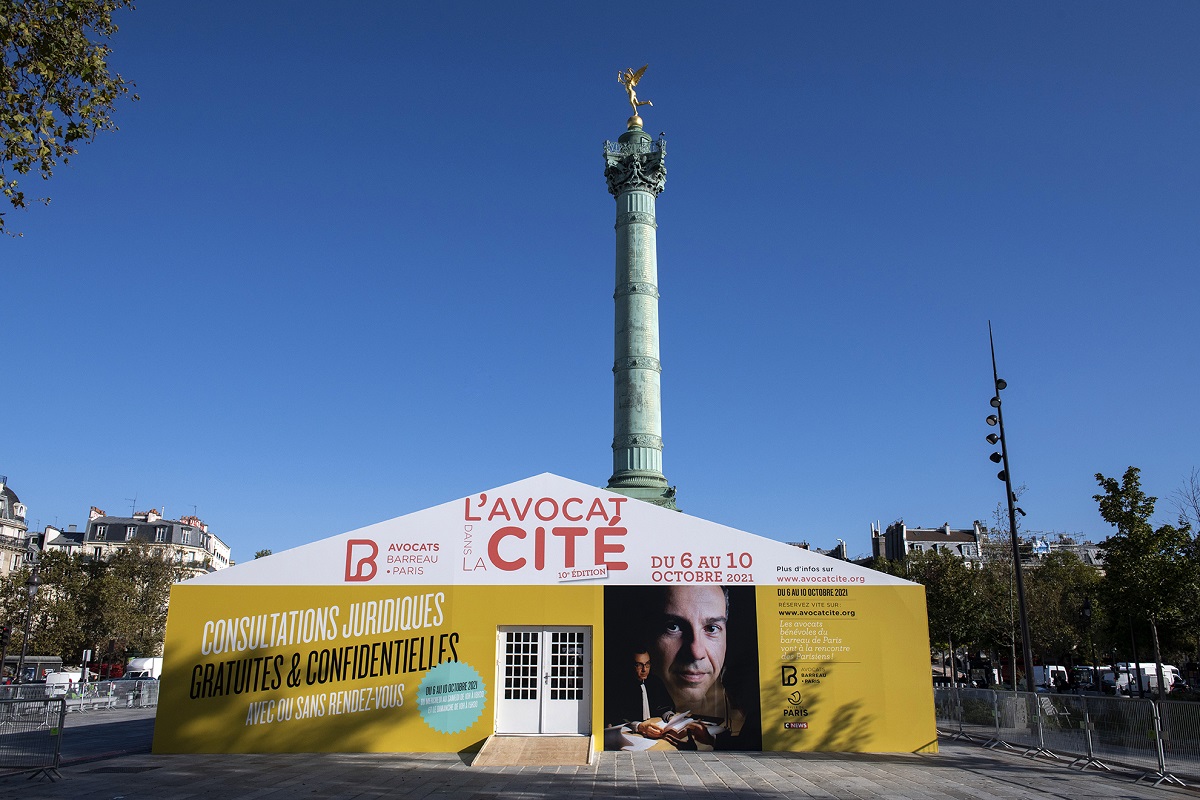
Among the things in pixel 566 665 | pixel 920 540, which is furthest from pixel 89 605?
pixel 920 540

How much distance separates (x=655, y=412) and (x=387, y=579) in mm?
16287

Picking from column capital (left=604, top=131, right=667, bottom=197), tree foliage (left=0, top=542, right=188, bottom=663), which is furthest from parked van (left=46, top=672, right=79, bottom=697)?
column capital (left=604, top=131, right=667, bottom=197)

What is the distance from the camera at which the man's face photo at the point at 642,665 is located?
1747 cm

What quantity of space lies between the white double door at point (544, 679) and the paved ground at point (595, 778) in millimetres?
1227

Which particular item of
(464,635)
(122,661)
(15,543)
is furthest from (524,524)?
(15,543)

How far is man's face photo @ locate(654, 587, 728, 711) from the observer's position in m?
17.5

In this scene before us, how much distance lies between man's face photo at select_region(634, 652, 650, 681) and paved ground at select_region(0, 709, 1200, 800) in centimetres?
148

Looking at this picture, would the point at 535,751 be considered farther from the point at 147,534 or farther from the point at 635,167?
the point at 147,534

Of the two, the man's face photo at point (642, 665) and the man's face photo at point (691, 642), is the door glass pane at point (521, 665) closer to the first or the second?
the man's face photo at point (642, 665)

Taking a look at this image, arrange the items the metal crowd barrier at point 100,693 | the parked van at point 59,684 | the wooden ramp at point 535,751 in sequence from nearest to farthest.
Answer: the wooden ramp at point 535,751
the metal crowd barrier at point 100,693
the parked van at point 59,684

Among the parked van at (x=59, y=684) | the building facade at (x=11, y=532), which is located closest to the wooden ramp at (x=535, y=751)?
the parked van at (x=59, y=684)

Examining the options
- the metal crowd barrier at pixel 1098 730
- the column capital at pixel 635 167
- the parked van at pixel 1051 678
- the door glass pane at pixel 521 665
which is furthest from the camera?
the parked van at pixel 1051 678

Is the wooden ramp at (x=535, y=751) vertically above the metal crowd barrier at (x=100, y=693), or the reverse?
the wooden ramp at (x=535, y=751)

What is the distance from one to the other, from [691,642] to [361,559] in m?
7.14
